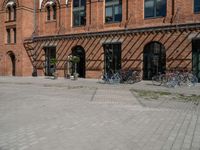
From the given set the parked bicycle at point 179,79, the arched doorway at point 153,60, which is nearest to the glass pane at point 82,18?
the arched doorway at point 153,60

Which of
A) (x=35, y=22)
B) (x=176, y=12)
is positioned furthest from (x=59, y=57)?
(x=176, y=12)

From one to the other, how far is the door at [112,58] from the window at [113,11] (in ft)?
8.43

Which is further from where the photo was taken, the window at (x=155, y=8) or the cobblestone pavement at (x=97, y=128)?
the window at (x=155, y=8)

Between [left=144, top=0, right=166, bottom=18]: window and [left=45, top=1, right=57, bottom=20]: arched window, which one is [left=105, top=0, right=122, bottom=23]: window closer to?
[left=144, top=0, right=166, bottom=18]: window

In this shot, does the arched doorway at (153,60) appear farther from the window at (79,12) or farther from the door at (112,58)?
the window at (79,12)

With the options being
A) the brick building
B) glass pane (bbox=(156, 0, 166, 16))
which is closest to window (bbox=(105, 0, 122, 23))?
the brick building

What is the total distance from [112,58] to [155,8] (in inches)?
241

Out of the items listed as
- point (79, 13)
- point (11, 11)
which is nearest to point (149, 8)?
point (79, 13)

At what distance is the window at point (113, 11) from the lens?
25.4 meters

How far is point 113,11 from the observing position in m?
25.7

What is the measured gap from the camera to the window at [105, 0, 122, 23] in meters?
25.4

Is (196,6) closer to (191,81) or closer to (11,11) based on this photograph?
(191,81)

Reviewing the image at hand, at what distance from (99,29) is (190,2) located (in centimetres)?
893

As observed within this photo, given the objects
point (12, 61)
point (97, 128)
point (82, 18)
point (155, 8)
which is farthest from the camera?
point (12, 61)
